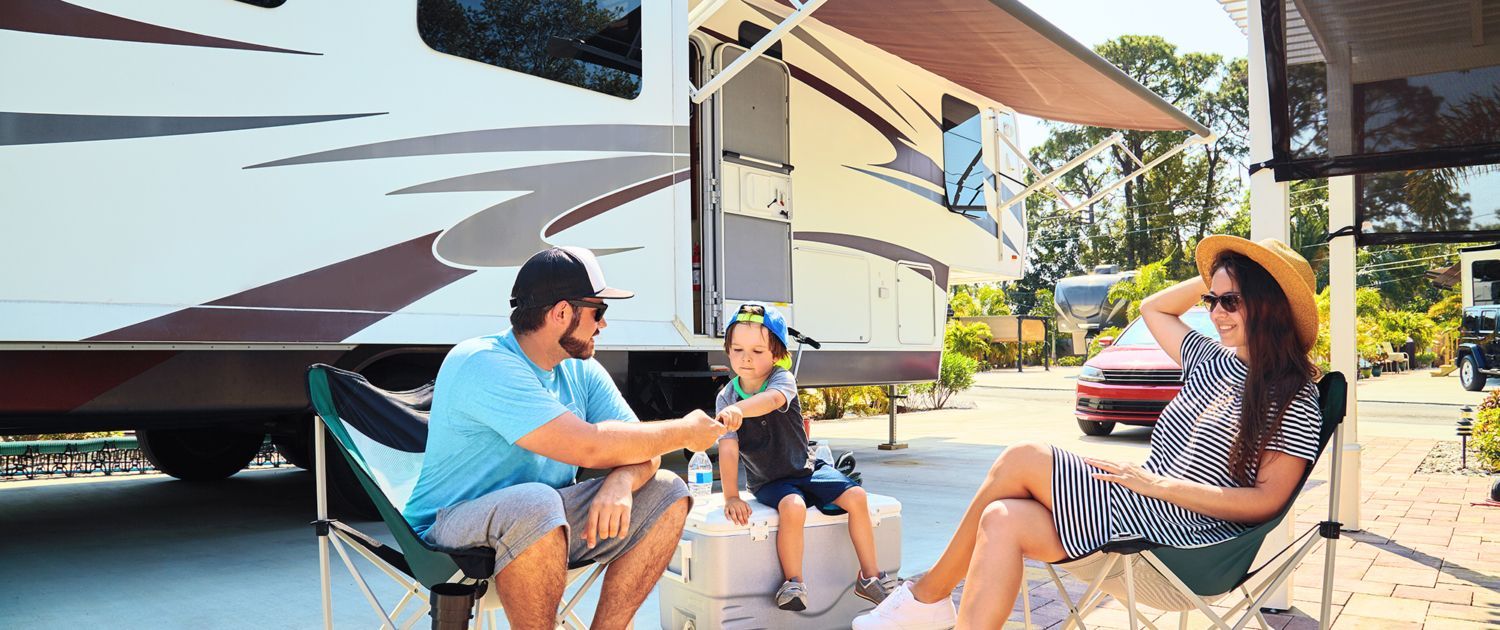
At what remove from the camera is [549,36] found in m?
4.36

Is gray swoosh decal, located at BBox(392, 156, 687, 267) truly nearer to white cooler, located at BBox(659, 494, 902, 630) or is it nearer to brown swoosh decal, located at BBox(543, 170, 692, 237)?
brown swoosh decal, located at BBox(543, 170, 692, 237)

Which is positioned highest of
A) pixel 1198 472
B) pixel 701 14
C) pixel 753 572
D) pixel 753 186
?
pixel 701 14

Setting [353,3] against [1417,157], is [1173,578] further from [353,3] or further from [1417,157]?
[353,3]

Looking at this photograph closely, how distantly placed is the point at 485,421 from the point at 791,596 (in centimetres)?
107

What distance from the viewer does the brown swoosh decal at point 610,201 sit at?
437cm

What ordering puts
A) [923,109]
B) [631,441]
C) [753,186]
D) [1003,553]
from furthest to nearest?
1. [923,109]
2. [753,186]
3. [1003,553]
4. [631,441]

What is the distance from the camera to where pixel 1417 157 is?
10.6ft

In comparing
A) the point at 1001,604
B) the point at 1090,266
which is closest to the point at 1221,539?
the point at 1001,604

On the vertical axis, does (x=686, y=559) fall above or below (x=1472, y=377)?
above

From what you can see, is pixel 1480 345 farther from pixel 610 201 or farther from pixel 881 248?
pixel 610 201

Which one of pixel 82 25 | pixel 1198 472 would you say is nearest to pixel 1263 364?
pixel 1198 472

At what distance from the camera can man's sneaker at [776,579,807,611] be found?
9.32 ft

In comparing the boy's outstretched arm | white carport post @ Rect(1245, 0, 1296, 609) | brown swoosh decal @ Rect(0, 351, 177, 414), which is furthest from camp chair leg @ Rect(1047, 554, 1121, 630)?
brown swoosh decal @ Rect(0, 351, 177, 414)

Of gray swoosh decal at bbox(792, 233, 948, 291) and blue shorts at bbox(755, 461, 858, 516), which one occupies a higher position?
gray swoosh decal at bbox(792, 233, 948, 291)
